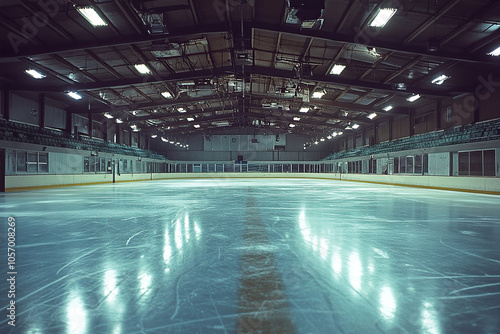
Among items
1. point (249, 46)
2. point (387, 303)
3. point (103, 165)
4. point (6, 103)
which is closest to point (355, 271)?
point (387, 303)

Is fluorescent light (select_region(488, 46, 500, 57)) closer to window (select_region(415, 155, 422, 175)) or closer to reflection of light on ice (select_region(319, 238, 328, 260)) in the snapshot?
window (select_region(415, 155, 422, 175))

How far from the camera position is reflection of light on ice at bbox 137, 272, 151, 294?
2.51m

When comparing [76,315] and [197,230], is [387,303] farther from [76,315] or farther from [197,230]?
[197,230]

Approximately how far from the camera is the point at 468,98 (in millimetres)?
18359

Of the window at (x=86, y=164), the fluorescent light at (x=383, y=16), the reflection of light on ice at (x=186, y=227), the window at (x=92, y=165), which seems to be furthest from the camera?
the window at (x=92, y=165)

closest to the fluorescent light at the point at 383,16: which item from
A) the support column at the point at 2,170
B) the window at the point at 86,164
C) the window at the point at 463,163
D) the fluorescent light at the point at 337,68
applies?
the fluorescent light at the point at 337,68

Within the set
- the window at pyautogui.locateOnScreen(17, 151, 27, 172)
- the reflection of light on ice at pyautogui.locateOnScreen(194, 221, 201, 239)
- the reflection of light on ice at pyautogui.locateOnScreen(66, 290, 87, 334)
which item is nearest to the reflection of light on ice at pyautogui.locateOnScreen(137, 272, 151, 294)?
the reflection of light on ice at pyautogui.locateOnScreen(66, 290, 87, 334)

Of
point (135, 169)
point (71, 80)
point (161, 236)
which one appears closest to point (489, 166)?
point (161, 236)

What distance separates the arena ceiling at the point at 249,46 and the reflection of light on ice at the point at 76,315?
8.23 m

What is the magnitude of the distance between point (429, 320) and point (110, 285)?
2.59 metres

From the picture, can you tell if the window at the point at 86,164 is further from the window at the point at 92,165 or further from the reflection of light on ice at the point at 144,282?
the reflection of light on ice at the point at 144,282

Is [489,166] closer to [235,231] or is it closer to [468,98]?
[468,98]

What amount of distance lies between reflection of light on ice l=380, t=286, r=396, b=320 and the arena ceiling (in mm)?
7617

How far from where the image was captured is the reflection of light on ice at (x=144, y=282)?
251 cm
